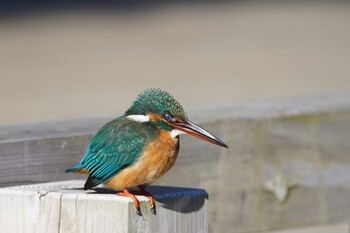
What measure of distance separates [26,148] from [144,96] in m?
0.63

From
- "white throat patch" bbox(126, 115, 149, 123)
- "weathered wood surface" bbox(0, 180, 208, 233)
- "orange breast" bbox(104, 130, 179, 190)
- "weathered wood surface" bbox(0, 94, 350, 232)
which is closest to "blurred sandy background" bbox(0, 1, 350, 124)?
"weathered wood surface" bbox(0, 94, 350, 232)

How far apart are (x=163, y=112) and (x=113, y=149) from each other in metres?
0.29

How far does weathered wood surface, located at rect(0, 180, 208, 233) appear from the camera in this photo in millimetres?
3533

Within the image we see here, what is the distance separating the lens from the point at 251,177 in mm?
4738

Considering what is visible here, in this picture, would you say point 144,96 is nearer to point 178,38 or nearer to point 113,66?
point 113,66

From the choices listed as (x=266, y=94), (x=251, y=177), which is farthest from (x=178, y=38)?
(x=251, y=177)

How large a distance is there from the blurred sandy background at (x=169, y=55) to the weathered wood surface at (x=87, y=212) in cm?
745

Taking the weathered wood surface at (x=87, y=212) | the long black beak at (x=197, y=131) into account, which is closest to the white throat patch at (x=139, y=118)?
the long black beak at (x=197, y=131)

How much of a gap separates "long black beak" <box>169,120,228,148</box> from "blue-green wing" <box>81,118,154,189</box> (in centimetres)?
17

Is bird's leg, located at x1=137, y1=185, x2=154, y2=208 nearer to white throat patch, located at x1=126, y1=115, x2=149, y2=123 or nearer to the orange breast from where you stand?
the orange breast

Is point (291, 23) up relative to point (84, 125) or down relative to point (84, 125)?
up

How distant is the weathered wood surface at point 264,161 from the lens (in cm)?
459

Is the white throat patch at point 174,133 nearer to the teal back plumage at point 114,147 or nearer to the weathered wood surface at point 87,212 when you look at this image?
the teal back plumage at point 114,147

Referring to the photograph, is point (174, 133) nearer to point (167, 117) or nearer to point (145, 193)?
point (167, 117)
